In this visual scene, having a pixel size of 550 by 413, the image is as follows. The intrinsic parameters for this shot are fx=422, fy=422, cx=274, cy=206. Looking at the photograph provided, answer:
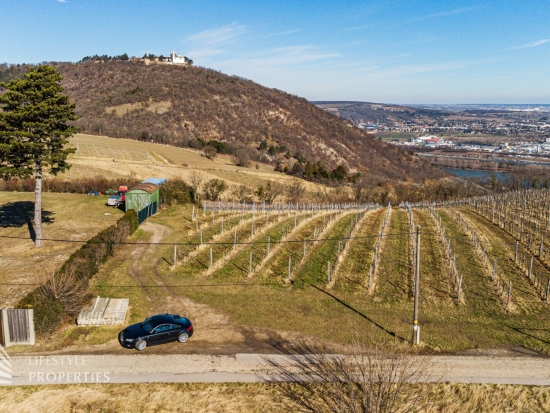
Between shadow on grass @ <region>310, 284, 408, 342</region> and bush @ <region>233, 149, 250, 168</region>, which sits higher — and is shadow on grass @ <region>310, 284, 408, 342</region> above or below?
below

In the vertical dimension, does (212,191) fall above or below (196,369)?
above

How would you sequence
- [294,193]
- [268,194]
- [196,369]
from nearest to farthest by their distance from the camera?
[196,369], [268,194], [294,193]

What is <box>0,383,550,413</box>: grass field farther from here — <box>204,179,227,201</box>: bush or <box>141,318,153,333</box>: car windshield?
<box>204,179,227,201</box>: bush

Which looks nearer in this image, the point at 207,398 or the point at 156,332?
the point at 207,398

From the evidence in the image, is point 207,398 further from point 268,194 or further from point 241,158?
point 241,158

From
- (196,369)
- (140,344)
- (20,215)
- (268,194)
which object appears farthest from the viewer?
(268,194)

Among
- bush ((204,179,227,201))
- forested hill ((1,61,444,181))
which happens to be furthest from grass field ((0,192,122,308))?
forested hill ((1,61,444,181))

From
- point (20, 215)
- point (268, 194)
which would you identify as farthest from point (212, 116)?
point (20, 215)

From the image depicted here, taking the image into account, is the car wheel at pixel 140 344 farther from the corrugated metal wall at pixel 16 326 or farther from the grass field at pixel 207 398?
the corrugated metal wall at pixel 16 326

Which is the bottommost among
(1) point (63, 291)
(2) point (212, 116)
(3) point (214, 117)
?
(1) point (63, 291)
